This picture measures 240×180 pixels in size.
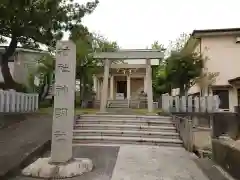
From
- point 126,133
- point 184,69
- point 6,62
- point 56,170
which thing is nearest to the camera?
point 56,170

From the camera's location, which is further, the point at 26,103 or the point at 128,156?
the point at 26,103

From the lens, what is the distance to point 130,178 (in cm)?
534

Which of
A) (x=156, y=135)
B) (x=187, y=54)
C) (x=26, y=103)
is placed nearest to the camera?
(x=156, y=135)

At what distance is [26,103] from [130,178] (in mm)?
8717

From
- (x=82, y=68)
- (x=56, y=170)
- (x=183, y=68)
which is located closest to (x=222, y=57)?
(x=183, y=68)

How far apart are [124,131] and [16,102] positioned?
16.3ft

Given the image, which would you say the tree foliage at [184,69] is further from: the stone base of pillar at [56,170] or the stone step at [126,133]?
the stone base of pillar at [56,170]

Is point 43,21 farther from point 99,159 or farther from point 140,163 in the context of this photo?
point 140,163

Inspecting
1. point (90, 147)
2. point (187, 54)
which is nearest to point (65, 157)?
point (90, 147)

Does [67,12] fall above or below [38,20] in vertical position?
above

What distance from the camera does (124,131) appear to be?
34.0 feet

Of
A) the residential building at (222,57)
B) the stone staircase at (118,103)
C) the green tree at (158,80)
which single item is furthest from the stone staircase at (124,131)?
the green tree at (158,80)

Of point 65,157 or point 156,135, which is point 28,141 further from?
point 156,135

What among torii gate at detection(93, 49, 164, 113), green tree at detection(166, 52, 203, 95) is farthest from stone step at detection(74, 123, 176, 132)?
green tree at detection(166, 52, 203, 95)
